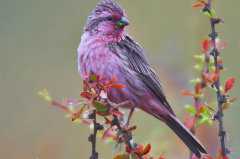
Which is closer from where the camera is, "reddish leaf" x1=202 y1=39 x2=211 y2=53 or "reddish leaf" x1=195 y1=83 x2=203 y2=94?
"reddish leaf" x1=202 y1=39 x2=211 y2=53

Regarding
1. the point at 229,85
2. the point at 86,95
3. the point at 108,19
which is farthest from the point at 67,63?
the point at 86,95

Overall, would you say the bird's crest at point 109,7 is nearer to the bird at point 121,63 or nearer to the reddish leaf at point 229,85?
the bird at point 121,63

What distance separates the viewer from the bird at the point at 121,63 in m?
6.48

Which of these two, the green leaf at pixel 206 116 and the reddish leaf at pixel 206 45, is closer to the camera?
the green leaf at pixel 206 116

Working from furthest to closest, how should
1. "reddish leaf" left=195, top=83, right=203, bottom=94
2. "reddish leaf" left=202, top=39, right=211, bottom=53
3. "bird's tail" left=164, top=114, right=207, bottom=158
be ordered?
"bird's tail" left=164, top=114, right=207, bottom=158 → "reddish leaf" left=195, top=83, right=203, bottom=94 → "reddish leaf" left=202, top=39, right=211, bottom=53

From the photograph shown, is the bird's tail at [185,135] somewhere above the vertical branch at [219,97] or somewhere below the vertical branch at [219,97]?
below

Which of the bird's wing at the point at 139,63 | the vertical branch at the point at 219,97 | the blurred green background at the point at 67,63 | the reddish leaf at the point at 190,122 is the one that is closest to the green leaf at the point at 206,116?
the vertical branch at the point at 219,97

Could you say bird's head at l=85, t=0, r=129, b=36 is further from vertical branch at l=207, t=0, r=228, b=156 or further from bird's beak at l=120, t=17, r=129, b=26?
vertical branch at l=207, t=0, r=228, b=156

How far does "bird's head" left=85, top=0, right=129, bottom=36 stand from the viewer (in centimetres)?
637

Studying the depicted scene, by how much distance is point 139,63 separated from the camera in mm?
6938

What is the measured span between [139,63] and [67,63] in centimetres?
325

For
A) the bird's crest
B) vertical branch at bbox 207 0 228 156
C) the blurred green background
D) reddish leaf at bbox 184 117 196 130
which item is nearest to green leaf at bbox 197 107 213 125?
vertical branch at bbox 207 0 228 156

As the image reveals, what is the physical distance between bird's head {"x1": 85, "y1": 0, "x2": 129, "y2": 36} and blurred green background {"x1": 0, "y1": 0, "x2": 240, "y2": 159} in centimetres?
66

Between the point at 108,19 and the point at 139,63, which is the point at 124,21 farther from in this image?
the point at 139,63
